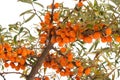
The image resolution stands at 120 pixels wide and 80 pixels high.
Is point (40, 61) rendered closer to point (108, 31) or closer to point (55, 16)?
point (55, 16)

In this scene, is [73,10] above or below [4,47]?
above

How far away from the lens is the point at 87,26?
1035mm

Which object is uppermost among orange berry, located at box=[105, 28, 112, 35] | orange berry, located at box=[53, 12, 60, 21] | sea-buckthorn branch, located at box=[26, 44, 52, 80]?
orange berry, located at box=[53, 12, 60, 21]

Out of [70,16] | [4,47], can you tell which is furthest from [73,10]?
[4,47]

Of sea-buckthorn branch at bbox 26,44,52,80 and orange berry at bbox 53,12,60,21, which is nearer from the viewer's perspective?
orange berry at bbox 53,12,60,21

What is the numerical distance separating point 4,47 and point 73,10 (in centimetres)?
31

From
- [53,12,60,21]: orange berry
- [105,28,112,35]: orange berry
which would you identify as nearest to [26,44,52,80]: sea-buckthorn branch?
[53,12,60,21]: orange berry

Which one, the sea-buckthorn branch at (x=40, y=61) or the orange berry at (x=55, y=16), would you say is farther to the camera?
the sea-buckthorn branch at (x=40, y=61)

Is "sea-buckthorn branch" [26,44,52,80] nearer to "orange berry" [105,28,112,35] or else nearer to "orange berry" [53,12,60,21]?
"orange berry" [53,12,60,21]

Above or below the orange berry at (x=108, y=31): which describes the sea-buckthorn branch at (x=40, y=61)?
below

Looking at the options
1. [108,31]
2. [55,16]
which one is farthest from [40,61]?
[108,31]

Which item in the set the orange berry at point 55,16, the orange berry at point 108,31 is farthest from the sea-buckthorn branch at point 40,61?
the orange berry at point 108,31

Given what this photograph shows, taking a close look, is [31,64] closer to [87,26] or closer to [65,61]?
[65,61]

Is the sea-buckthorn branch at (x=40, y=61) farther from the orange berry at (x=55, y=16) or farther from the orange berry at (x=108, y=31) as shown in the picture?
the orange berry at (x=108, y=31)
